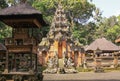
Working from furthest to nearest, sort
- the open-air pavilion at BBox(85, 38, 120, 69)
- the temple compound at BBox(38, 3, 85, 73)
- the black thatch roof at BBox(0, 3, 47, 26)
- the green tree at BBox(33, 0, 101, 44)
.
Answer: the green tree at BBox(33, 0, 101, 44) → the temple compound at BBox(38, 3, 85, 73) → the open-air pavilion at BBox(85, 38, 120, 69) → the black thatch roof at BBox(0, 3, 47, 26)

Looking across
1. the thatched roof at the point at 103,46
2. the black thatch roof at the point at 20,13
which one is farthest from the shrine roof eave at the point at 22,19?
the thatched roof at the point at 103,46

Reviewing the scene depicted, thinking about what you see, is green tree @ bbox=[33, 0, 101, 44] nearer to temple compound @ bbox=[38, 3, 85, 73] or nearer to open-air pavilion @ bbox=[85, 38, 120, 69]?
open-air pavilion @ bbox=[85, 38, 120, 69]

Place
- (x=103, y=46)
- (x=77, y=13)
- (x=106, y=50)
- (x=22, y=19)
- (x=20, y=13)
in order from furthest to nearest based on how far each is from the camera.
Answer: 1. (x=77, y=13)
2. (x=103, y=46)
3. (x=106, y=50)
4. (x=22, y=19)
5. (x=20, y=13)

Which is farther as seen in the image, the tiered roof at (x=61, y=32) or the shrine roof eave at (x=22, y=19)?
the tiered roof at (x=61, y=32)

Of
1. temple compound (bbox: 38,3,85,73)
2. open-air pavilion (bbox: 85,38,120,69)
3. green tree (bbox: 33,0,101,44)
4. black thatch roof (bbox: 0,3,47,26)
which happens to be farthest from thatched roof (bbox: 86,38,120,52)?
black thatch roof (bbox: 0,3,47,26)

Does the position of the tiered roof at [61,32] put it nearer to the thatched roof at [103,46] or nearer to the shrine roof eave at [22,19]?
the thatched roof at [103,46]

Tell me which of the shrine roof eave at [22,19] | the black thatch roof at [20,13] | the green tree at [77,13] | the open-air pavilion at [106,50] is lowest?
the open-air pavilion at [106,50]

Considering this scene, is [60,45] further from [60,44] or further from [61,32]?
[61,32]

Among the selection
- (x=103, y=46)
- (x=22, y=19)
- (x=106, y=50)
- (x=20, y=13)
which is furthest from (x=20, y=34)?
(x=103, y=46)

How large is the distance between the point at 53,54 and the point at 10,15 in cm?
2623

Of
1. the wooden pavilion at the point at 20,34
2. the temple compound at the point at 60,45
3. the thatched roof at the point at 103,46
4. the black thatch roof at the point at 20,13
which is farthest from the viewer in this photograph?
the thatched roof at the point at 103,46

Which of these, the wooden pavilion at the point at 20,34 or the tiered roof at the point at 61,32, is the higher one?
the tiered roof at the point at 61,32

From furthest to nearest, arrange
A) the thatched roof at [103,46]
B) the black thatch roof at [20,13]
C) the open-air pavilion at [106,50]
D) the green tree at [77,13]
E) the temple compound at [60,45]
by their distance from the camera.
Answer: the green tree at [77,13]
the thatched roof at [103,46]
the temple compound at [60,45]
the open-air pavilion at [106,50]
the black thatch roof at [20,13]

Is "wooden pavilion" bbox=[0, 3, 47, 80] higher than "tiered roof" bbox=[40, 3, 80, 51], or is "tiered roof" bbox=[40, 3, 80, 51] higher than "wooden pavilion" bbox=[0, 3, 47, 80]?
"tiered roof" bbox=[40, 3, 80, 51]
